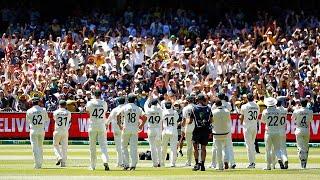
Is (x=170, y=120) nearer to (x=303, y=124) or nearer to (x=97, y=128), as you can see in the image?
(x=97, y=128)

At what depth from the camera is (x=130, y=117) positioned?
2905cm

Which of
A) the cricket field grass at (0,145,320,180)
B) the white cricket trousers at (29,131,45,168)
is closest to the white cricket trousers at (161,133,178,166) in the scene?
the cricket field grass at (0,145,320,180)

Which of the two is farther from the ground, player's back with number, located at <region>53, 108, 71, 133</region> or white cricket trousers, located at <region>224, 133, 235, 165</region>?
player's back with number, located at <region>53, 108, 71, 133</region>

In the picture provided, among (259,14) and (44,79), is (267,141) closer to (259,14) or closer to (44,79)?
(44,79)

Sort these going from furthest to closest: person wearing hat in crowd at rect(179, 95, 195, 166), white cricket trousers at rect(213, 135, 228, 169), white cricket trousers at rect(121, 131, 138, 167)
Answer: person wearing hat in crowd at rect(179, 95, 195, 166) → white cricket trousers at rect(121, 131, 138, 167) → white cricket trousers at rect(213, 135, 228, 169)

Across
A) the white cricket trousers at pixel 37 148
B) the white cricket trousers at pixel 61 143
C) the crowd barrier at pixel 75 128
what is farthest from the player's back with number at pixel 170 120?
the crowd barrier at pixel 75 128

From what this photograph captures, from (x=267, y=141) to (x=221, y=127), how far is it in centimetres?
144

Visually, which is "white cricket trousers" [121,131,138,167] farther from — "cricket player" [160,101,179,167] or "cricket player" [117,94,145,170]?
"cricket player" [160,101,179,167]

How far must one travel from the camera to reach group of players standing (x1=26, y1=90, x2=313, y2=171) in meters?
28.8

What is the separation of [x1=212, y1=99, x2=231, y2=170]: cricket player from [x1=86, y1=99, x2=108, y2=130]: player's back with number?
300cm

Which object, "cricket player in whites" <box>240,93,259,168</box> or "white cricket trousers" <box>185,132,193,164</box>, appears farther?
"white cricket trousers" <box>185,132,193,164</box>

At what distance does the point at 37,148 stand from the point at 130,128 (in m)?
2.76

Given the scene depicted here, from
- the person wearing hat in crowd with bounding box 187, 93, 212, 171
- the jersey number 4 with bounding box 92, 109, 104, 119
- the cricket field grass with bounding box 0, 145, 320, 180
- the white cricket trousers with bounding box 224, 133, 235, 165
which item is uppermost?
the jersey number 4 with bounding box 92, 109, 104, 119

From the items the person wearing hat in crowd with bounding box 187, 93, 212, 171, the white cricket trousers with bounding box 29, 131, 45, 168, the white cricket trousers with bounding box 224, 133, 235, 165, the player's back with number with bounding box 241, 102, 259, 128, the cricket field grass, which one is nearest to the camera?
the cricket field grass
